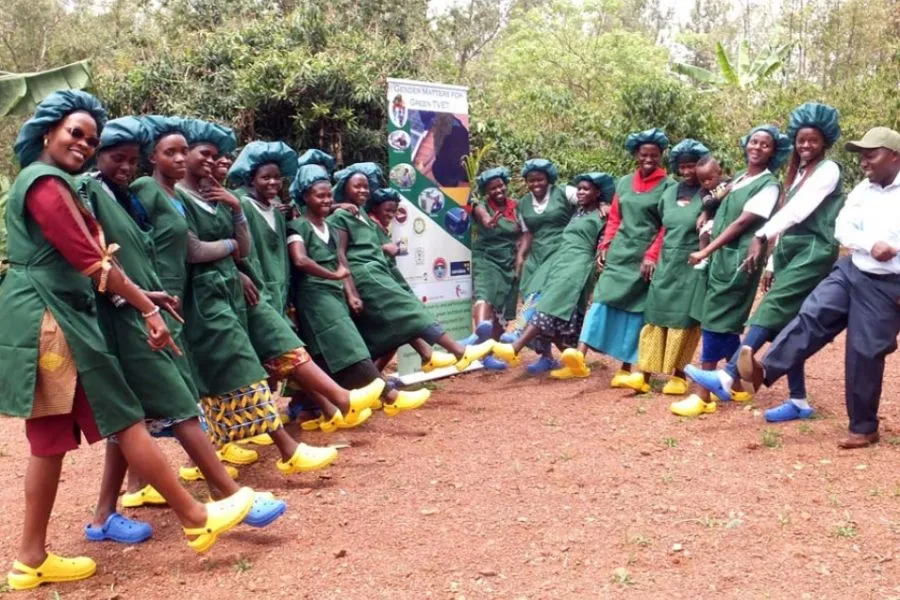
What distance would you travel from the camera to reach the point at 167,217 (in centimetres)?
391

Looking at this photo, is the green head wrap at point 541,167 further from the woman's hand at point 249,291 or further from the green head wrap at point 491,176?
the woman's hand at point 249,291

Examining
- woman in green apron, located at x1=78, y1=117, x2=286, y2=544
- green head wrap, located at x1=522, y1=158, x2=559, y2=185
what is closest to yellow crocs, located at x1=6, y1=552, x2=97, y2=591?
woman in green apron, located at x1=78, y1=117, x2=286, y2=544

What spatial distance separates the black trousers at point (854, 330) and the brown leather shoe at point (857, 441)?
2 cm

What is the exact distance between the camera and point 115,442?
12.9 feet

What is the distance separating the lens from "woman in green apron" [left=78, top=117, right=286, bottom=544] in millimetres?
3416

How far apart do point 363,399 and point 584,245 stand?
2.93 metres

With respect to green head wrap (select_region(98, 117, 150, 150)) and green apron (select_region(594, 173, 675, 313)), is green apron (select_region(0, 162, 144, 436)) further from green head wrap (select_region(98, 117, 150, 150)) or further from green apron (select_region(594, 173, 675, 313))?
green apron (select_region(594, 173, 675, 313))

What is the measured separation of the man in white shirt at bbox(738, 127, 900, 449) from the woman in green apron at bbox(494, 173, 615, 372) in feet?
7.24

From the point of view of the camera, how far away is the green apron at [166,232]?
3857mm

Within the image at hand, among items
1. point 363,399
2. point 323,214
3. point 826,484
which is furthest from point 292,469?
point 826,484

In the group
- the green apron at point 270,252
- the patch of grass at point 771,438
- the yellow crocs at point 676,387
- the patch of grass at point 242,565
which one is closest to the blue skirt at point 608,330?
the yellow crocs at point 676,387

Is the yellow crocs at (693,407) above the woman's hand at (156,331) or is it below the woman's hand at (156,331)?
below

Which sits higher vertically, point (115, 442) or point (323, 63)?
point (323, 63)

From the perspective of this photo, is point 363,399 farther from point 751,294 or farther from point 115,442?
point 751,294
